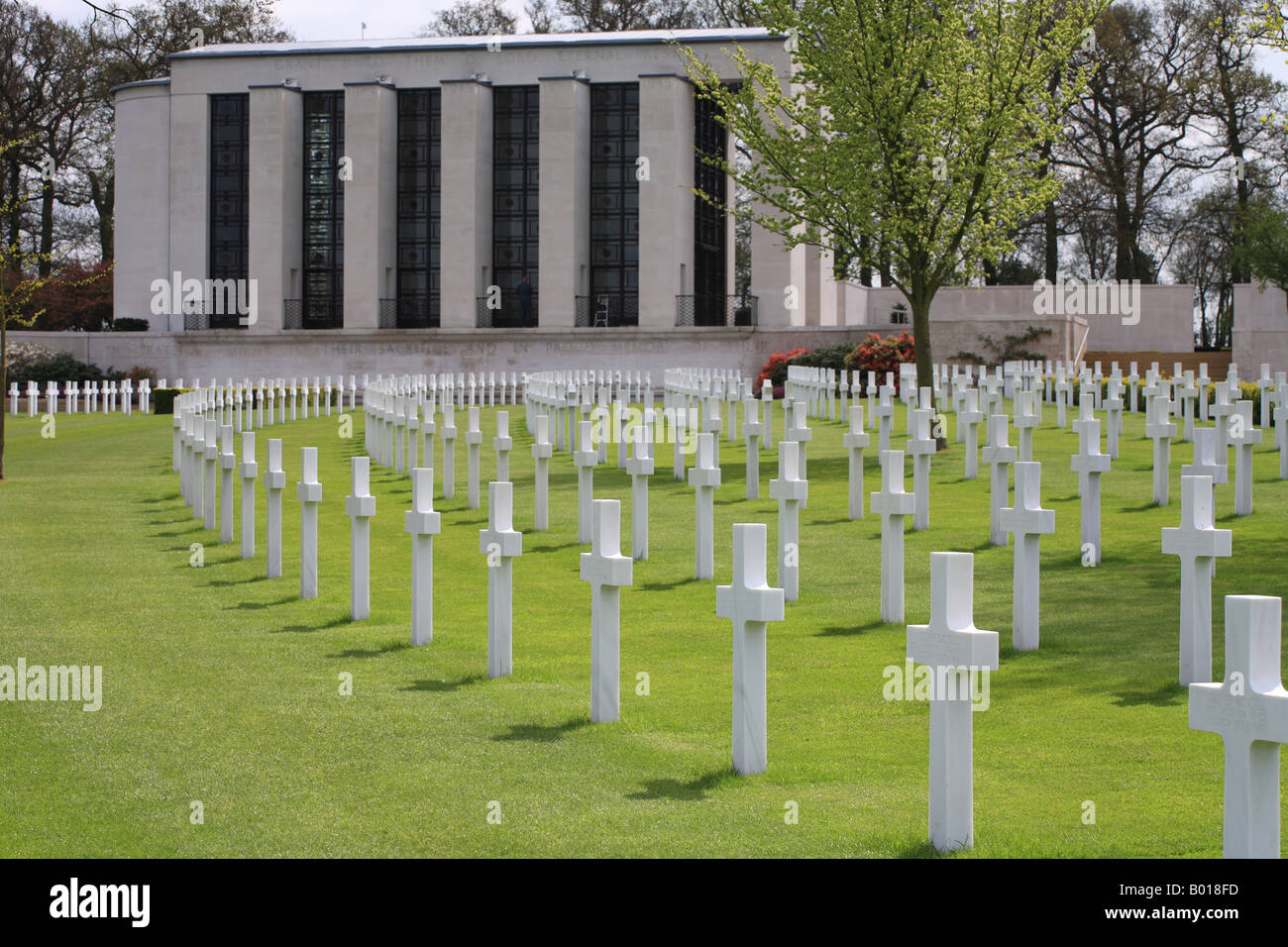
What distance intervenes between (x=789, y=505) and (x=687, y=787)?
208 inches

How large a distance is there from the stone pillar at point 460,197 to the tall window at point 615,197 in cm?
438

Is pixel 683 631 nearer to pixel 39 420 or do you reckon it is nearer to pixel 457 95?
pixel 39 420

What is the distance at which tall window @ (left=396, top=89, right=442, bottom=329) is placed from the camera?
56469 mm

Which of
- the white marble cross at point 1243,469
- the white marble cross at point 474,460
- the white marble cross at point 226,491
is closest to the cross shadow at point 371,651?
the white marble cross at point 226,491

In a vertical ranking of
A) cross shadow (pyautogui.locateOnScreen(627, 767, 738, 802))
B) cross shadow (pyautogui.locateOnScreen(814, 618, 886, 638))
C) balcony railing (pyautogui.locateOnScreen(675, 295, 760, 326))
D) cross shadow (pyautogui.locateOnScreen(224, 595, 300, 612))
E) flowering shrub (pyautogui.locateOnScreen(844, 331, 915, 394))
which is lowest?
cross shadow (pyautogui.locateOnScreen(627, 767, 738, 802))

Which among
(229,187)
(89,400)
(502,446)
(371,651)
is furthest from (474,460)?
(229,187)

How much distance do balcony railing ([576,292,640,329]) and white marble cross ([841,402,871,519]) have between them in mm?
39241

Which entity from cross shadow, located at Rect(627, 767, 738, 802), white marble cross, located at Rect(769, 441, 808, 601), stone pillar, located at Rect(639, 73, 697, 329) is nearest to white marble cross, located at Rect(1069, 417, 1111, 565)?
white marble cross, located at Rect(769, 441, 808, 601)

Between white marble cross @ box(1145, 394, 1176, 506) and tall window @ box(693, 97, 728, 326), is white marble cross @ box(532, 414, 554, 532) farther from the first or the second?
tall window @ box(693, 97, 728, 326)

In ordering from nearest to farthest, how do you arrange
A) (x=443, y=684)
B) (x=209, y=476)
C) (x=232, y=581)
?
(x=443, y=684), (x=232, y=581), (x=209, y=476)

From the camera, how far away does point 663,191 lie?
173 feet

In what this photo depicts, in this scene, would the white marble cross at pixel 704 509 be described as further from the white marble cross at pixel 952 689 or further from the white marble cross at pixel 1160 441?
the white marble cross at pixel 952 689

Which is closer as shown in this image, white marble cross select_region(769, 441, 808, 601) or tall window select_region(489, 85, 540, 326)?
white marble cross select_region(769, 441, 808, 601)

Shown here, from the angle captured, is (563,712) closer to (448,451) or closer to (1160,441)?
(1160,441)
